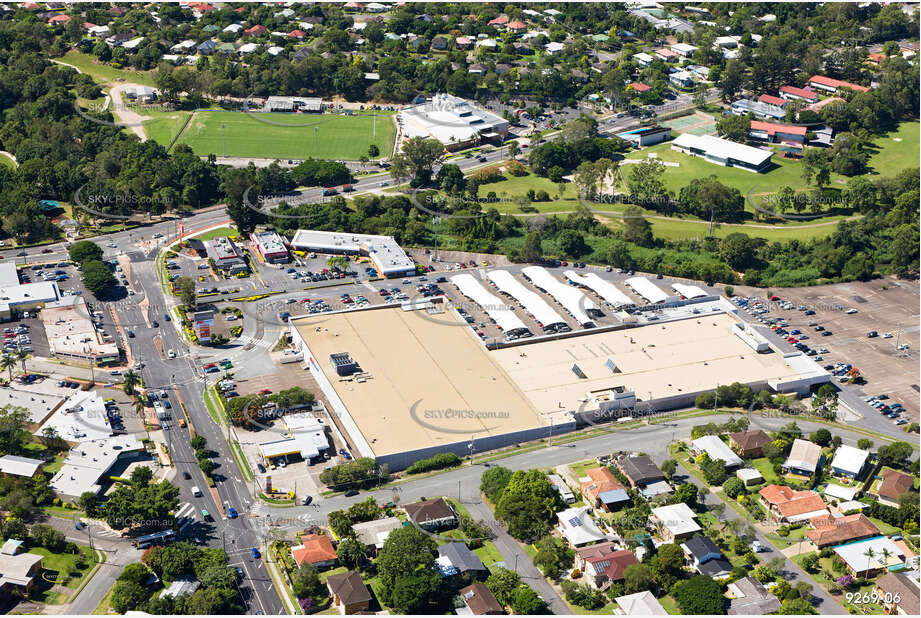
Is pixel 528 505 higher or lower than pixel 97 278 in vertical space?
higher

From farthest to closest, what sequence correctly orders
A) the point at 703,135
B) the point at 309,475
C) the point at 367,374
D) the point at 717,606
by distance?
1. the point at 703,135
2. the point at 367,374
3. the point at 309,475
4. the point at 717,606

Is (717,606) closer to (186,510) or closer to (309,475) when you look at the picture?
(309,475)

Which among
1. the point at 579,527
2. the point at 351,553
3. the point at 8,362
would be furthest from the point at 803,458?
the point at 8,362

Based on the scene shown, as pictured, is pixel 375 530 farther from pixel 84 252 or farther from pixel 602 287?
pixel 84 252

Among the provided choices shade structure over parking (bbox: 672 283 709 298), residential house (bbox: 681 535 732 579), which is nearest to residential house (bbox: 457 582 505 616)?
residential house (bbox: 681 535 732 579)

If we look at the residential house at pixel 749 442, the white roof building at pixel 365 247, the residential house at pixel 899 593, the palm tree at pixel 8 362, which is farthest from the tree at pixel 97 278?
the residential house at pixel 899 593

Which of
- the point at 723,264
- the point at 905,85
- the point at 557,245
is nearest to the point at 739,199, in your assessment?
the point at 723,264
